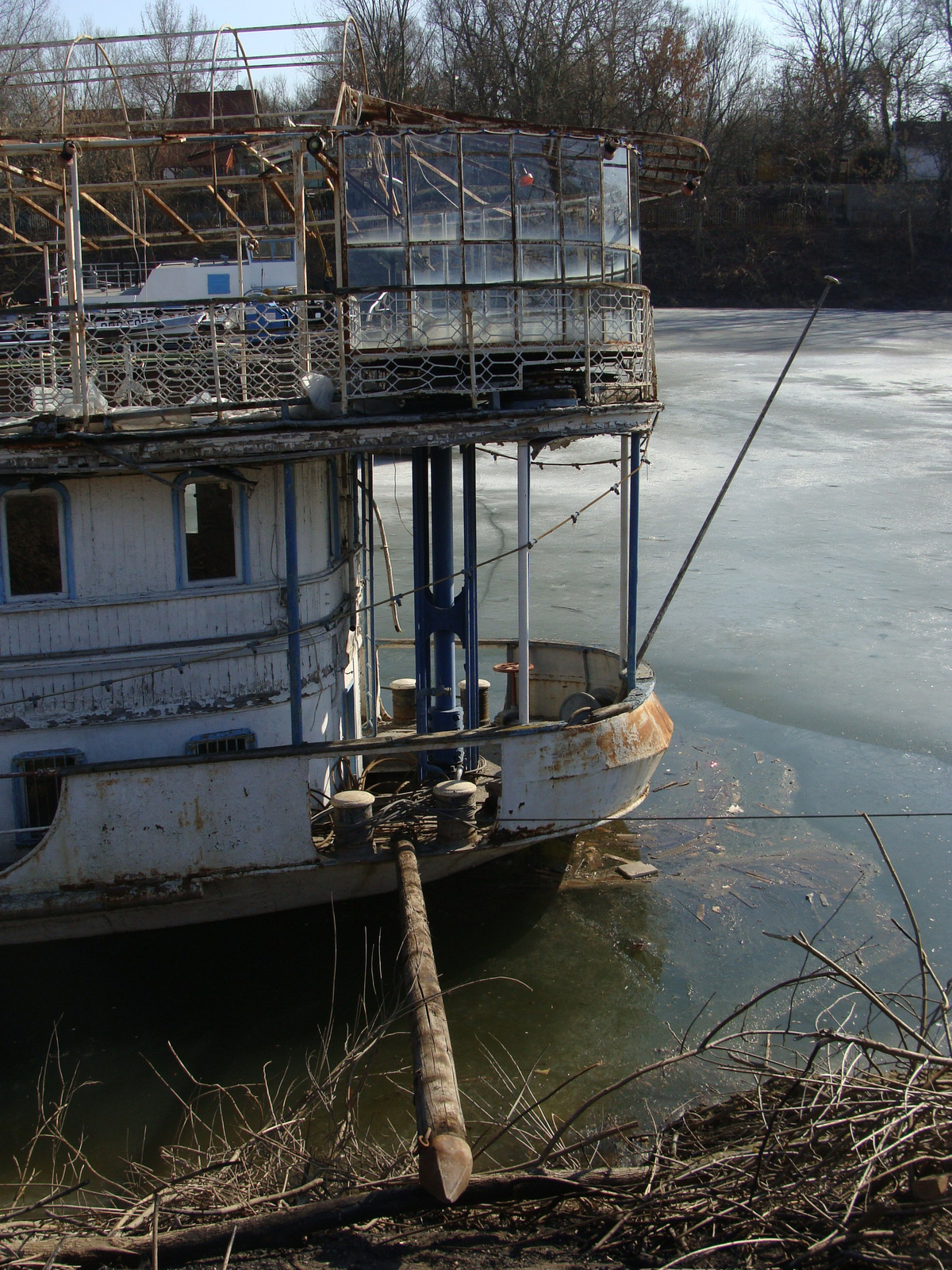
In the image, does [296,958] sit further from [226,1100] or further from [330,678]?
[330,678]

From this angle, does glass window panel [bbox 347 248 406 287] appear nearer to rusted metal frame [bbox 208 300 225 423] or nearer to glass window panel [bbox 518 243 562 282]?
glass window panel [bbox 518 243 562 282]

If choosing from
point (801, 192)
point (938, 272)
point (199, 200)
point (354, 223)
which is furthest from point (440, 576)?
point (801, 192)

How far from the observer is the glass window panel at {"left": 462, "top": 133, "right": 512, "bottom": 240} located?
26.3 feet

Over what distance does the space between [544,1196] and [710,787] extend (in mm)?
7098

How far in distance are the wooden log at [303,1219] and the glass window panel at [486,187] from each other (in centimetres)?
633

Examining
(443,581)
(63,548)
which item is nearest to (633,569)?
(443,581)

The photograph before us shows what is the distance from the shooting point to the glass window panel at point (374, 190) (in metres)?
7.83

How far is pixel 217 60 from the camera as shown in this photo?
29.6 ft

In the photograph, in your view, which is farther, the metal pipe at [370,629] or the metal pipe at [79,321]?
the metal pipe at [370,629]

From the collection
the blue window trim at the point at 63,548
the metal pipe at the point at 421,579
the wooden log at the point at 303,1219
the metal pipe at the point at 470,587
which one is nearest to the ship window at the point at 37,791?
the blue window trim at the point at 63,548

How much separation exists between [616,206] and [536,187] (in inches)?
28.1

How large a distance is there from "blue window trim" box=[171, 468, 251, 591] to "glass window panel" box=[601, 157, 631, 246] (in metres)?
3.42

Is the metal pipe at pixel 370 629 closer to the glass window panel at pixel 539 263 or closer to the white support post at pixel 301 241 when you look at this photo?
the white support post at pixel 301 241

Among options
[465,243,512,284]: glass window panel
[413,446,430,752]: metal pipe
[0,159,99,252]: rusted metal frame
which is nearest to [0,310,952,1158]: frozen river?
[413,446,430,752]: metal pipe
